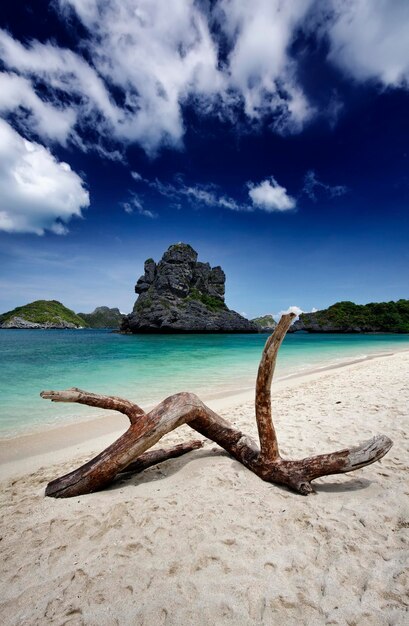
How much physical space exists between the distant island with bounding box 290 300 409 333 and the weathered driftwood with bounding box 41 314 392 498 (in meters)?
140

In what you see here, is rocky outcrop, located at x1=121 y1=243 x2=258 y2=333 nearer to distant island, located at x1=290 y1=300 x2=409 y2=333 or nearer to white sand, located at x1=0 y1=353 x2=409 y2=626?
distant island, located at x1=290 y1=300 x2=409 y2=333

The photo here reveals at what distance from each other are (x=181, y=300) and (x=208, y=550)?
10584cm

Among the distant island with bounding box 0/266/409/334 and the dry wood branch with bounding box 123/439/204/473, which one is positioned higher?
the distant island with bounding box 0/266/409/334

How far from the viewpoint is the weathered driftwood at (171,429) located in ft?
13.0

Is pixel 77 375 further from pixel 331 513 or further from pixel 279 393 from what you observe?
pixel 331 513

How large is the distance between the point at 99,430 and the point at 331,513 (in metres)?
6.89

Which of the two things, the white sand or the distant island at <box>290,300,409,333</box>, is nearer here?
the white sand

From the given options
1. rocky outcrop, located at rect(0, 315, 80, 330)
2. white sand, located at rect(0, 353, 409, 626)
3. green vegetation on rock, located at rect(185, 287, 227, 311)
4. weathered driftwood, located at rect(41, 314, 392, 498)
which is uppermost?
green vegetation on rock, located at rect(185, 287, 227, 311)

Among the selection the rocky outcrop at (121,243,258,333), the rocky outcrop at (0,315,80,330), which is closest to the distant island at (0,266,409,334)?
the rocky outcrop at (121,243,258,333)

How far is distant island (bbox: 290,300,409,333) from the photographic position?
412 feet

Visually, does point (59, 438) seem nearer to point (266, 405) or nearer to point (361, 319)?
point (266, 405)

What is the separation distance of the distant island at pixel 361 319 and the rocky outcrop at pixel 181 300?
35988 millimetres

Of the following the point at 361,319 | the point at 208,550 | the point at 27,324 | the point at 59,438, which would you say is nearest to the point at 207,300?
the point at 361,319

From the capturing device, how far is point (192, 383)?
51.9 ft
